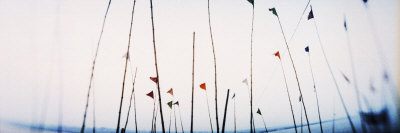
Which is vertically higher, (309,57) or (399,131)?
(309,57)

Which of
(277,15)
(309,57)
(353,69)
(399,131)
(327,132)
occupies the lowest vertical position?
(327,132)

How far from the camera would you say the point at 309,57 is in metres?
7.12

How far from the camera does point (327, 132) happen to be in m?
26.1

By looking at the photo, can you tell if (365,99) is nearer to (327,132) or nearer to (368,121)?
(368,121)

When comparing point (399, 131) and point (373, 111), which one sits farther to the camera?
point (399, 131)

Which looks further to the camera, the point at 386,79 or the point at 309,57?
the point at 309,57

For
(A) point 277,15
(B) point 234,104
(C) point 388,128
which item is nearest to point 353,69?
(C) point 388,128

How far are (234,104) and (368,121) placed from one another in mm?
4828

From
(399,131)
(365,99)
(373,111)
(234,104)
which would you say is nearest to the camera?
(365,99)


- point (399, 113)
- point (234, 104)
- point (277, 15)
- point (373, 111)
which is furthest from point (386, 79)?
point (234, 104)

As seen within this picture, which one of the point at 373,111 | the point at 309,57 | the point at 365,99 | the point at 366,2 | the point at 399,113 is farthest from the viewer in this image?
the point at 309,57

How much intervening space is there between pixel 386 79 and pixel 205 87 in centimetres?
383

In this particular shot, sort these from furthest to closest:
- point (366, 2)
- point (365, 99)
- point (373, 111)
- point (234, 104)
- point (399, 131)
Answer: point (234, 104)
point (399, 131)
point (373, 111)
point (365, 99)
point (366, 2)

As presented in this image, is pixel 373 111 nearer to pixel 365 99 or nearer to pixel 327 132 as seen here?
pixel 365 99
